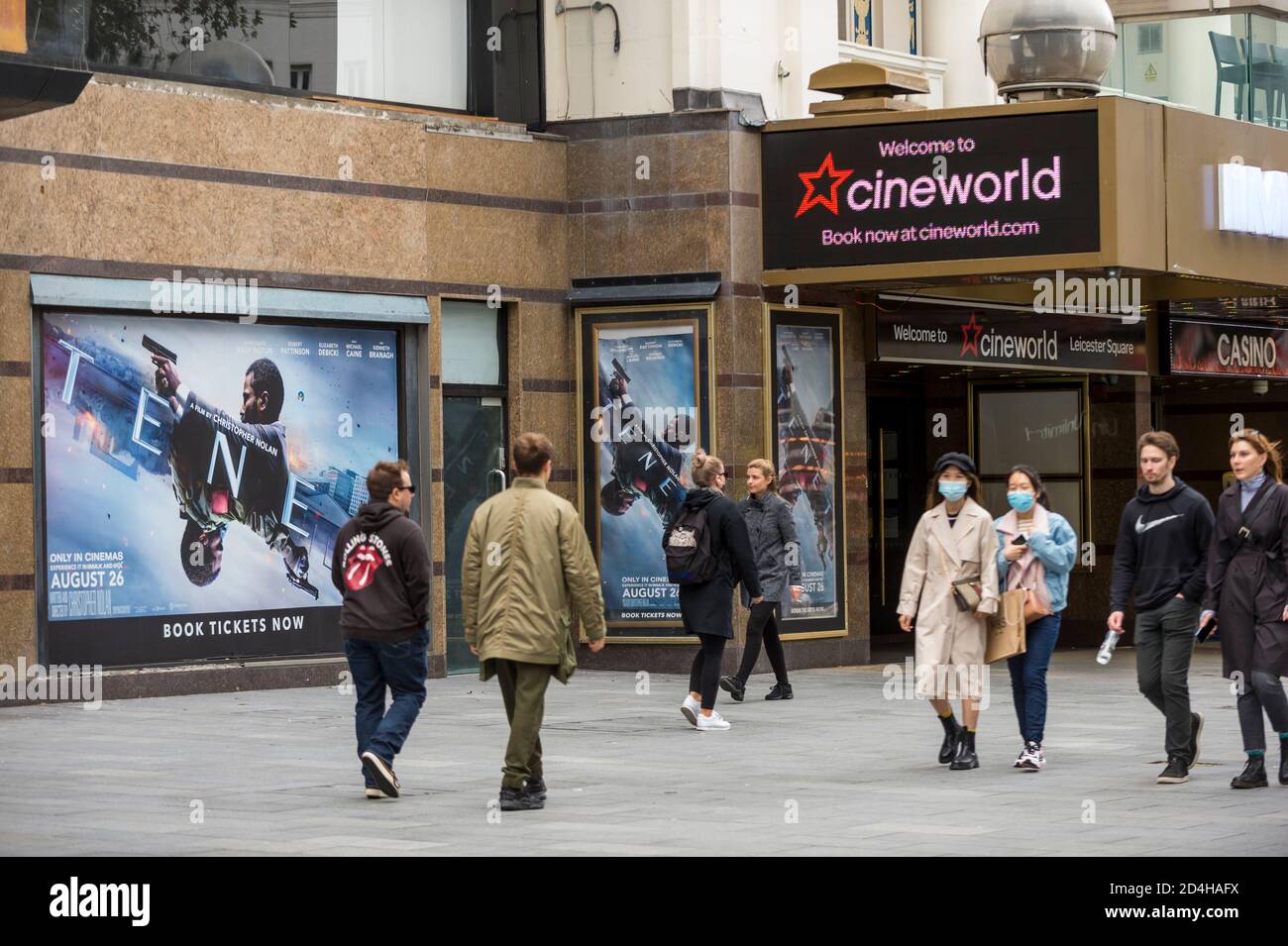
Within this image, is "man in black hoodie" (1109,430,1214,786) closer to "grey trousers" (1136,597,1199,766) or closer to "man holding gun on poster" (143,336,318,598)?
"grey trousers" (1136,597,1199,766)

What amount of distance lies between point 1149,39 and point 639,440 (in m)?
6.24

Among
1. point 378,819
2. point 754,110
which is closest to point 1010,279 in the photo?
point 754,110

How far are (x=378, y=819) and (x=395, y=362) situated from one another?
846 cm

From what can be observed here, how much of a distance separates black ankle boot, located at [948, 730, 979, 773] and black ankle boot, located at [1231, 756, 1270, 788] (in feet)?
5.05

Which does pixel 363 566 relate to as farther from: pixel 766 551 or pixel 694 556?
pixel 766 551

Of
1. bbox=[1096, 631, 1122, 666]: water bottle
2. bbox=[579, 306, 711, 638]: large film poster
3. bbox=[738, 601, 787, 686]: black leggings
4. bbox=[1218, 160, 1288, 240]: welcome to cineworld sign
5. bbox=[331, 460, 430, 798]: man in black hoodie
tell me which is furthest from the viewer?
bbox=[1218, 160, 1288, 240]: welcome to cineworld sign

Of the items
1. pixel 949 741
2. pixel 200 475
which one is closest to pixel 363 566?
pixel 949 741

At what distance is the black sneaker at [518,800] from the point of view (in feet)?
33.3

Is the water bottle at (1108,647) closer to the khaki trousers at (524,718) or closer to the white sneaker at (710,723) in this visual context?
the khaki trousers at (524,718)

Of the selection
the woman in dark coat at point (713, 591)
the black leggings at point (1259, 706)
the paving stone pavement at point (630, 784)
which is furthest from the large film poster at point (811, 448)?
the black leggings at point (1259, 706)

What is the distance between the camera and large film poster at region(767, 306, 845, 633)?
1841 cm

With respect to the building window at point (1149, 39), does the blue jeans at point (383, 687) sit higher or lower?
lower

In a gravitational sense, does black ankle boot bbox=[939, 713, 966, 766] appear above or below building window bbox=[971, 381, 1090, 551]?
below

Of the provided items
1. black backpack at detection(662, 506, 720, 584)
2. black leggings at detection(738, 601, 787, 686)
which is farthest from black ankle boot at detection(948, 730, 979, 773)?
black leggings at detection(738, 601, 787, 686)
